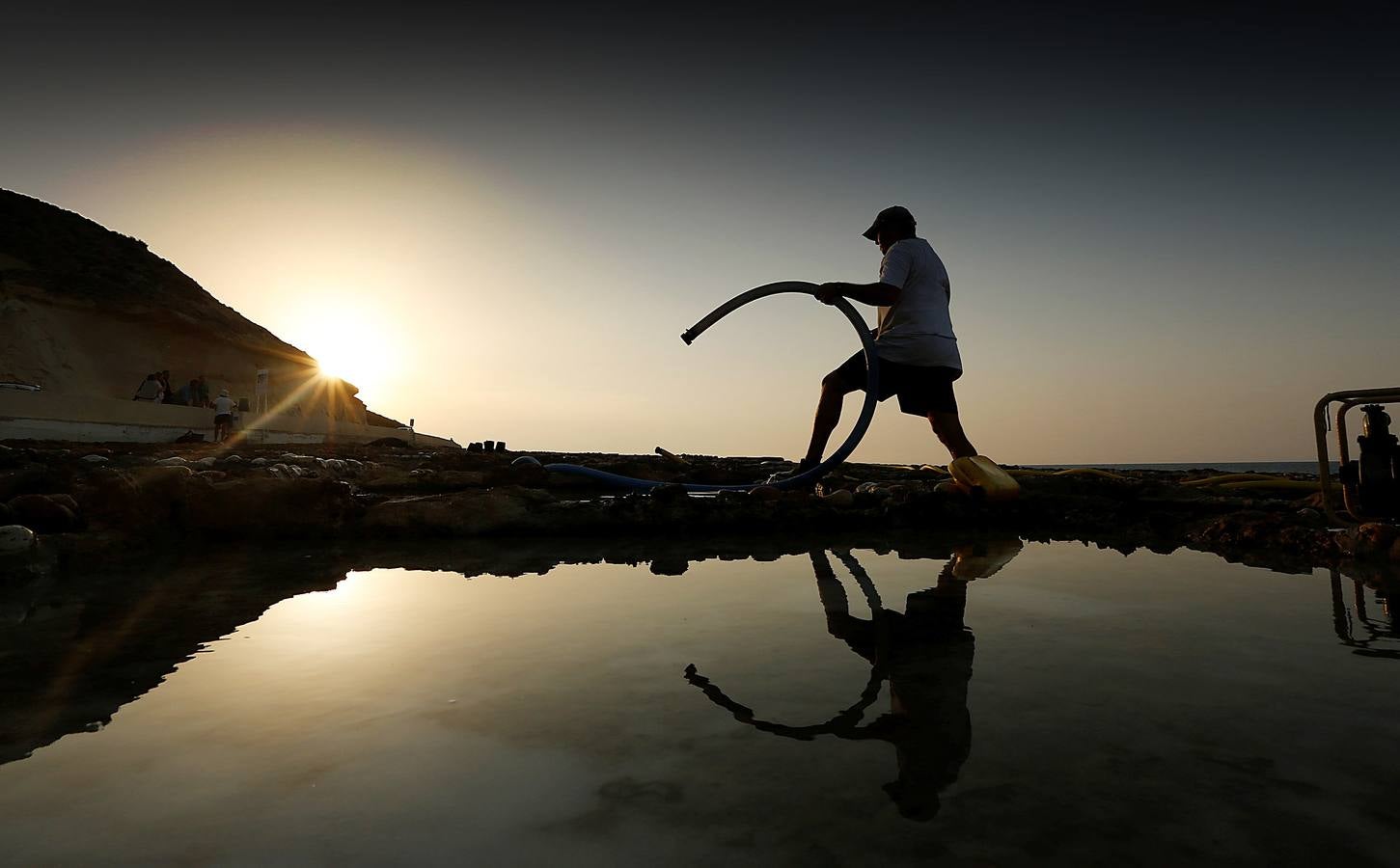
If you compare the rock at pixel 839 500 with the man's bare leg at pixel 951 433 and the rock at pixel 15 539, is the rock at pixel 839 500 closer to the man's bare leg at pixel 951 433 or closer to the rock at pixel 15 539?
the man's bare leg at pixel 951 433

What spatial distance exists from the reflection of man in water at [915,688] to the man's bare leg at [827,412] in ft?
9.62

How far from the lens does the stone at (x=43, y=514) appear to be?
356cm

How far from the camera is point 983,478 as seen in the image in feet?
15.7

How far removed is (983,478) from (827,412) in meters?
1.32

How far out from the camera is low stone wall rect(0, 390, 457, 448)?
51.8ft

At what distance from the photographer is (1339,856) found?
89cm

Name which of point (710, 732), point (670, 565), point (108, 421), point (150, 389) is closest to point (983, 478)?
point (670, 565)

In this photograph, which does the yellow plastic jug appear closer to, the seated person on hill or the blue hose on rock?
the blue hose on rock

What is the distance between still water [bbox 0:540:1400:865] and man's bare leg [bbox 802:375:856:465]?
10.5 ft

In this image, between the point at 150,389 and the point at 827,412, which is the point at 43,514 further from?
the point at 150,389

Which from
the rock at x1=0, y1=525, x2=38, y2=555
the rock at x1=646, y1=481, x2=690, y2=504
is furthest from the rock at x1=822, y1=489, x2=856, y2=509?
the rock at x1=0, y1=525, x2=38, y2=555

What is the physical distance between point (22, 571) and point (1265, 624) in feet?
15.3

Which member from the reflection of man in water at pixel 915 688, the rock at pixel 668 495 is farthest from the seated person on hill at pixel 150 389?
the reflection of man in water at pixel 915 688

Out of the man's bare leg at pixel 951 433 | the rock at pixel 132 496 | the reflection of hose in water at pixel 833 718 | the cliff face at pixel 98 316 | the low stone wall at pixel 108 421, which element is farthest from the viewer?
the cliff face at pixel 98 316
